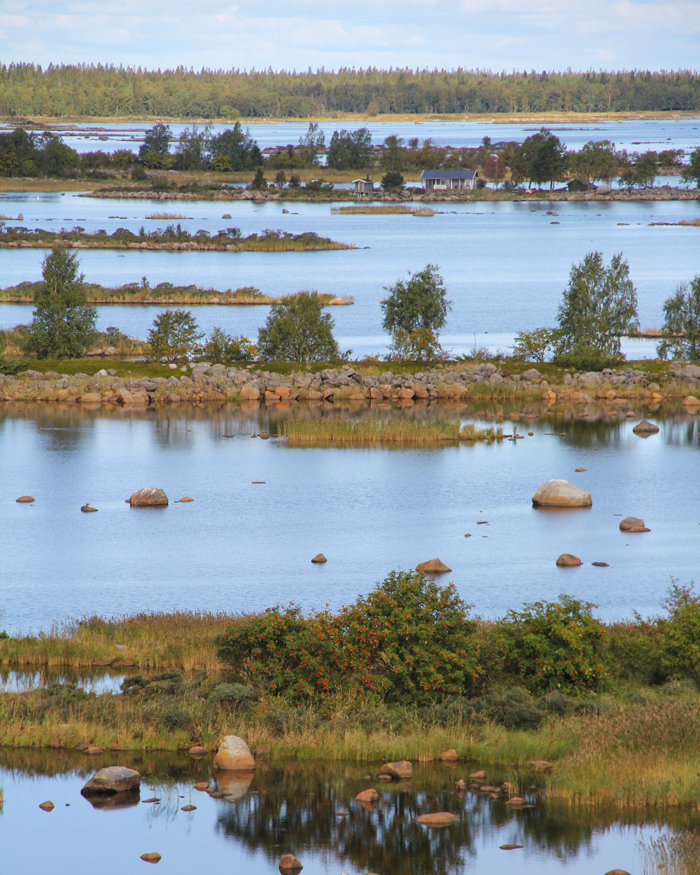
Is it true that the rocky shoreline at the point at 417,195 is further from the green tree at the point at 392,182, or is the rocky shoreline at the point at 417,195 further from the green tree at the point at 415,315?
the green tree at the point at 415,315

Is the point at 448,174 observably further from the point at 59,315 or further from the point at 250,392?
the point at 250,392

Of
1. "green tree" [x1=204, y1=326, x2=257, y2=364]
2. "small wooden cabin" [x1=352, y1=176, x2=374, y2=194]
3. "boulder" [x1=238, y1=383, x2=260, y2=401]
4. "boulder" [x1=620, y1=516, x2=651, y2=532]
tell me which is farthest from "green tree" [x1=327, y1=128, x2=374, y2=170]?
"boulder" [x1=620, y1=516, x2=651, y2=532]

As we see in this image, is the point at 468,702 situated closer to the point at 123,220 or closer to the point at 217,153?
the point at 123,220

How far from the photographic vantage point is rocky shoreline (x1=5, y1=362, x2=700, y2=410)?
158 ft

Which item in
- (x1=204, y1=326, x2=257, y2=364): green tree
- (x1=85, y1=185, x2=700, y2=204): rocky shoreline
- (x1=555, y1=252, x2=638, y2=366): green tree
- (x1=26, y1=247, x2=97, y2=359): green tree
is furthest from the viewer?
(x1=85, y1=185, x2=700, y2=204): rocky shoreline

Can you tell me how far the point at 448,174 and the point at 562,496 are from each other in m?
152

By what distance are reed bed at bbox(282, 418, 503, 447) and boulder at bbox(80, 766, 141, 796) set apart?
Result: 28.6m

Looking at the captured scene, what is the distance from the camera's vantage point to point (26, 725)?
1384cm

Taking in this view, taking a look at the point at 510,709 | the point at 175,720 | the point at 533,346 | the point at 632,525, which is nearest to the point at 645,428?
the point at 533,346

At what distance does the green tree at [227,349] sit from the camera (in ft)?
168

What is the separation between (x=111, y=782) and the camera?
12.1 meters

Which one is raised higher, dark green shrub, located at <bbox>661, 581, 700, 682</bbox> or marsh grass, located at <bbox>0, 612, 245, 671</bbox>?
dark green shrub, located at <bbox>661, 581, 700, 682</bbox>

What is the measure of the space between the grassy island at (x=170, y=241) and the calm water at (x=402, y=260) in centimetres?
100

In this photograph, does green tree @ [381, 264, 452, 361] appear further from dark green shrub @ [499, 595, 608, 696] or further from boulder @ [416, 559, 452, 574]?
dark green shrub @ [499, 595, 608, 696]
